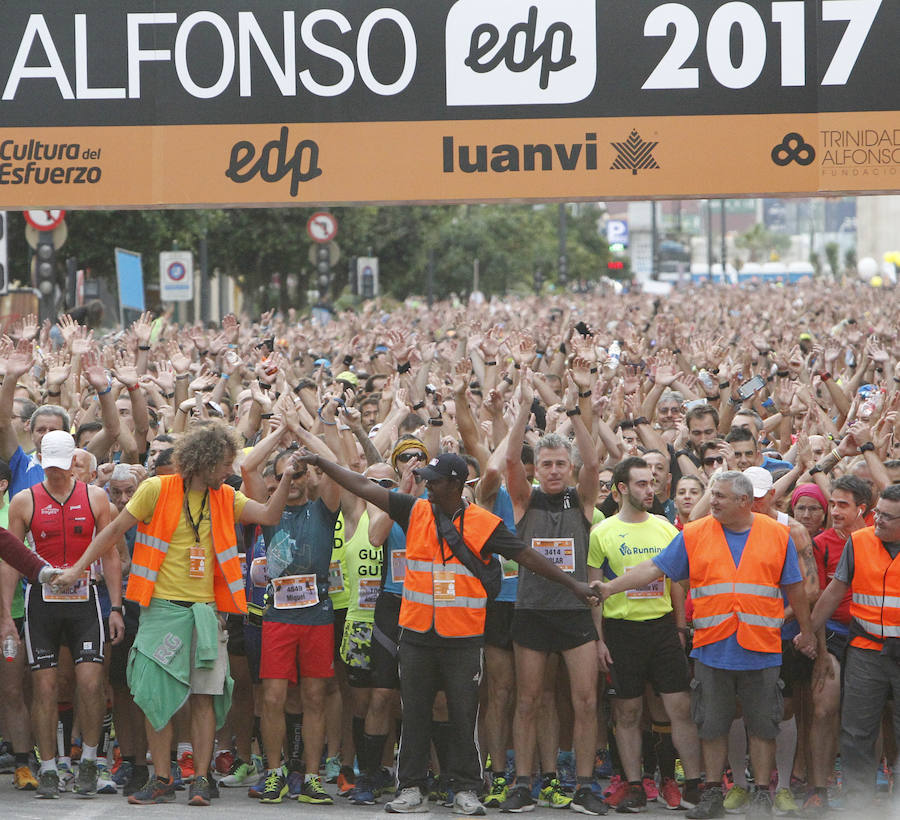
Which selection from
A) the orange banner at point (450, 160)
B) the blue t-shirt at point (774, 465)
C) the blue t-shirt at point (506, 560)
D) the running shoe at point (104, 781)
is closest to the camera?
the running shoe at point (104, 781)

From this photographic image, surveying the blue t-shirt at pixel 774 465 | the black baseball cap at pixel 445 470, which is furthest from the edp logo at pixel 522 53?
the blue t-shirt at pixel 774 465

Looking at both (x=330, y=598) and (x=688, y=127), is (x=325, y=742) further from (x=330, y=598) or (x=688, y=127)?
(x=688, y=127)

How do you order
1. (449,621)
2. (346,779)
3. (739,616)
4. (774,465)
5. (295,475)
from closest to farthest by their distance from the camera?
1. (739,616)
2. (449,621)
3. (295,475)
4. (346,779)
5. (774,465)

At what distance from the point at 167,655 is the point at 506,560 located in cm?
191

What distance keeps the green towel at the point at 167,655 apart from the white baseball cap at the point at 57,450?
886 millimetres

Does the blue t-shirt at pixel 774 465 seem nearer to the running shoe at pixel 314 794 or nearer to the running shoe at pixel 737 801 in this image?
the running shoe at pixel 737 801

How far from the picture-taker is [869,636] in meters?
7.89

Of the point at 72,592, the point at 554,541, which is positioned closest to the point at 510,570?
the point at 554,541

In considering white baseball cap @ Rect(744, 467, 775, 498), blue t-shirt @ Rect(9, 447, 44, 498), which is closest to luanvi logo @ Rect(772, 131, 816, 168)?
white baseball cap @ Rect(744, 467, 775, 498)

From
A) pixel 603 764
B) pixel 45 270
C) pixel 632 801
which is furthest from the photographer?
pixel 45 270

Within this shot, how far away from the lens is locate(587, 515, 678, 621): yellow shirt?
27.1ft

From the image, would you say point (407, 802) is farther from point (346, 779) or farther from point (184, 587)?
point (184, 587)

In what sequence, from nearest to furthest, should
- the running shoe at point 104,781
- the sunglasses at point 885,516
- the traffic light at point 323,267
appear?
the sunglasses at point 885,516 < the running shoe at point 104,781 < the traffic light at point 323,267

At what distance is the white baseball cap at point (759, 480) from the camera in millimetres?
8266
